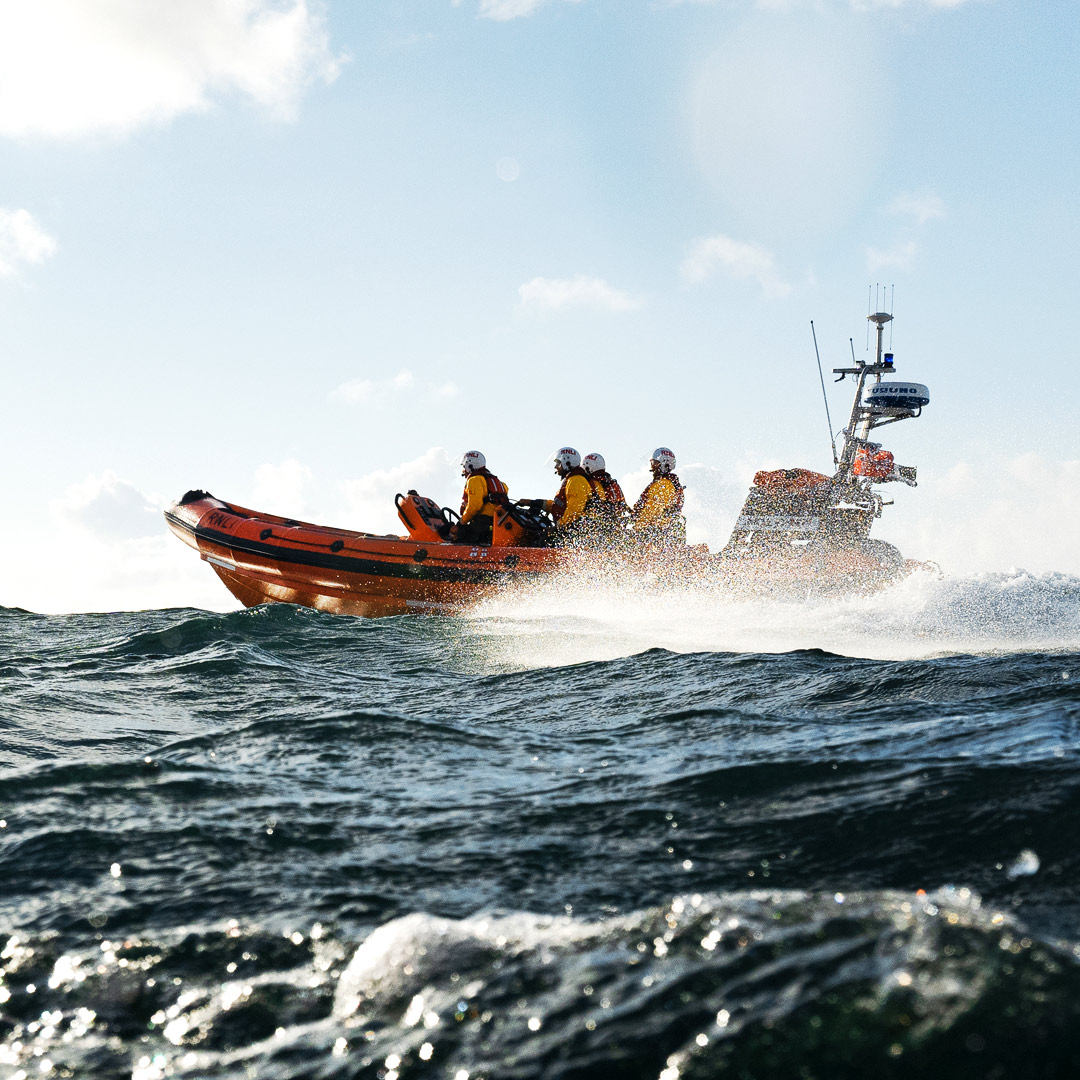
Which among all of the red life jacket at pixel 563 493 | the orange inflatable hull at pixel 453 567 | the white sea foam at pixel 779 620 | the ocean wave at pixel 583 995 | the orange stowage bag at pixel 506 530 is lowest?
the ocean wave at pixel 583 995

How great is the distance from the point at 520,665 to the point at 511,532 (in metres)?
4.68

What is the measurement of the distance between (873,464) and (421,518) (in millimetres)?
6863

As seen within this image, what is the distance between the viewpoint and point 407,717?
3.68 metres

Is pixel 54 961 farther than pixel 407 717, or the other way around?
pixel 407 717

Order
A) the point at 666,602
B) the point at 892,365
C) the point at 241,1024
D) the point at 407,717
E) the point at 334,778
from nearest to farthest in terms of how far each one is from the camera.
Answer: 1. the point at 241,1024
2. the point at 334,778
3. the point at 407,717
4. the point at 666,602
5. the point at 892,365

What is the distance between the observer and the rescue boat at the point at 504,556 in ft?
31.1

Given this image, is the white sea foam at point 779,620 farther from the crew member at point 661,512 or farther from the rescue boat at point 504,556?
the crew member at point 661,512

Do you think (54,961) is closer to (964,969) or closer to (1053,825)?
(964,969)

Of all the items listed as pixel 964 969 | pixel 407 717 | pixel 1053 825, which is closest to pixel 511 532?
pixel 407 717

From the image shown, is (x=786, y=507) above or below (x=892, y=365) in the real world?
below

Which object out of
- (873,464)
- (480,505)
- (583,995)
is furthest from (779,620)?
(583,995)

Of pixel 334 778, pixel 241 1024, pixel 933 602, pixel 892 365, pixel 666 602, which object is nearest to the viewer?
pixel 241 1024

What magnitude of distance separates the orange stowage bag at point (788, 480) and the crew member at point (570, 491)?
6.43 feet

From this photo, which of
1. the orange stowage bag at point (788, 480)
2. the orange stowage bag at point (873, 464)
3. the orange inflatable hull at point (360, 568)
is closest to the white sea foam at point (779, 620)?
the orange inflatable hull at point (360, 568)
